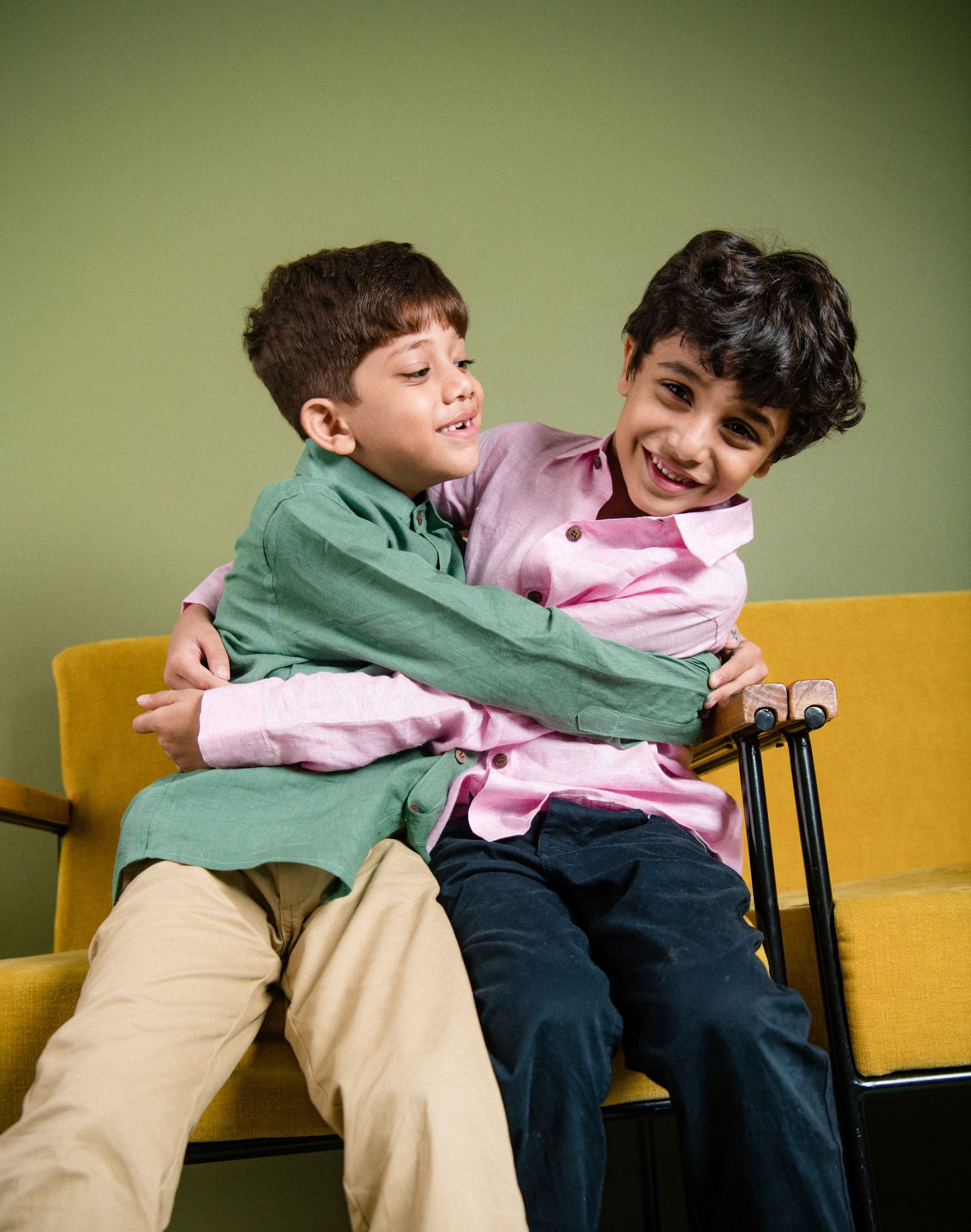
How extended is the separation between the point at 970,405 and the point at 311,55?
152cm

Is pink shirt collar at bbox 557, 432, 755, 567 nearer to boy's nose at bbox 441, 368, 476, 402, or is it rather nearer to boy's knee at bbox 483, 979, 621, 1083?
boy's nose at bbox 441, 368, 476, 402

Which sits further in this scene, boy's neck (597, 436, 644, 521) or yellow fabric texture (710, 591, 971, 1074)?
yellow fabric texture (710, 591, 971, 1074)

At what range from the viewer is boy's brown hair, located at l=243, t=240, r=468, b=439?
1183 millimetres

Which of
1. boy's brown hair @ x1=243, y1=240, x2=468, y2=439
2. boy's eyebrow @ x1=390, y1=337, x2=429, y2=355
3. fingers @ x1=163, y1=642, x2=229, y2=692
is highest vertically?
boy's brown hair @ x1=243, y1=240, x2=468, y2=439

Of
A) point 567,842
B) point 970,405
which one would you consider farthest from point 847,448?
point 567,842

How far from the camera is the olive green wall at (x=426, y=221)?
6.19 ft

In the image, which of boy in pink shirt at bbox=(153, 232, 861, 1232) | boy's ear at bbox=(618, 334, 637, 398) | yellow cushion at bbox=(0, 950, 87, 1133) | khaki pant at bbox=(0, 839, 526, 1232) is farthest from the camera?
boy's ear at bbox=(618, 334, 637, 398)

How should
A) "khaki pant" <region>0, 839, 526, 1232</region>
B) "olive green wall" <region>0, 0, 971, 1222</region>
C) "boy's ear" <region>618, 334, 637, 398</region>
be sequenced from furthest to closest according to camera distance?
"olive green wall" <region>0, 0, 971, 1222</region> → "boy's ear" <region>618, 334, 637, 398</region> → "khaki pant" <region>0, 839, 526, 1232</region>

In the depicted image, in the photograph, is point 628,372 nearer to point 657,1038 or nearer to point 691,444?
point 691,444

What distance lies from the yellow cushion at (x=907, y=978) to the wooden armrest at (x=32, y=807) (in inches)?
43.8

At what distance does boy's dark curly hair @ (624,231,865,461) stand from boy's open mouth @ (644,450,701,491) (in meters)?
0.12

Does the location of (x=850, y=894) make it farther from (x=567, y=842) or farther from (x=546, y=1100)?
(x=546, y=1100)

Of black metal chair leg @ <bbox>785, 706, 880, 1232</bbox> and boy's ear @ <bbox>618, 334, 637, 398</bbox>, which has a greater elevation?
boy's ear @ <bbox>618, 334, 637, 398</bbox>

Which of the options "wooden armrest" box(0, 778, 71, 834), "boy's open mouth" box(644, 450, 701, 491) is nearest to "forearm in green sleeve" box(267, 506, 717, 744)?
"boy's open mouth" box(644, 450, 701, 491)
